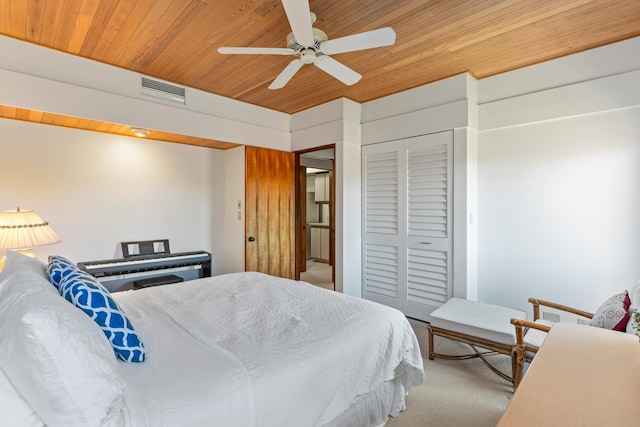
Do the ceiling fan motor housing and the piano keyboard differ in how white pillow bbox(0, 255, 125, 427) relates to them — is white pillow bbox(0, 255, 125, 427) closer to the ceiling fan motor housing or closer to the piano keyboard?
the ceiling fan motor housing

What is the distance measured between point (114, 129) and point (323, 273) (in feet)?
13.3

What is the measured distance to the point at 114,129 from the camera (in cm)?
325

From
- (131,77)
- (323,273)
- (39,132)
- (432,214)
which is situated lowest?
(323,273)

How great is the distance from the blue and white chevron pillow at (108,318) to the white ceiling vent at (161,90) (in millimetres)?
2458

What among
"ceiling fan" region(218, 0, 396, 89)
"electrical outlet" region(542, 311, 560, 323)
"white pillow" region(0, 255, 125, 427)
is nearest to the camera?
"white pillow" region(0, 255, 125, 427)

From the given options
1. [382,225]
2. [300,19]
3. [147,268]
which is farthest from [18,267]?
[382,225]

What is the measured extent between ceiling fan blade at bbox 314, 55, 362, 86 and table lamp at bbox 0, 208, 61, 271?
256 cm

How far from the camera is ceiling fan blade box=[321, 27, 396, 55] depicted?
6.10 feet

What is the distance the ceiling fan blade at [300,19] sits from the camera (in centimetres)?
162

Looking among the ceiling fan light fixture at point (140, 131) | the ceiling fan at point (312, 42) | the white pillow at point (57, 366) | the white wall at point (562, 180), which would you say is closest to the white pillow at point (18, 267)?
the white pillow at point (57, 366)

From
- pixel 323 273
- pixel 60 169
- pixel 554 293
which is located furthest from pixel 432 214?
pixel 60 169

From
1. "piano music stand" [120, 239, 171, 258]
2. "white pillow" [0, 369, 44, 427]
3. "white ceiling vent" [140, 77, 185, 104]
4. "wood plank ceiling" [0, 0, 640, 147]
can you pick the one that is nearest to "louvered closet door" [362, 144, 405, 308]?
"wood plank ceiling" [0, 0, 640, 147]

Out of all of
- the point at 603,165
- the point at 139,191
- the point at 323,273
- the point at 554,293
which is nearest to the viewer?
the point at 603,165

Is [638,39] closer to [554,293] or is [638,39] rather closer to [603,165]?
[603,165]
